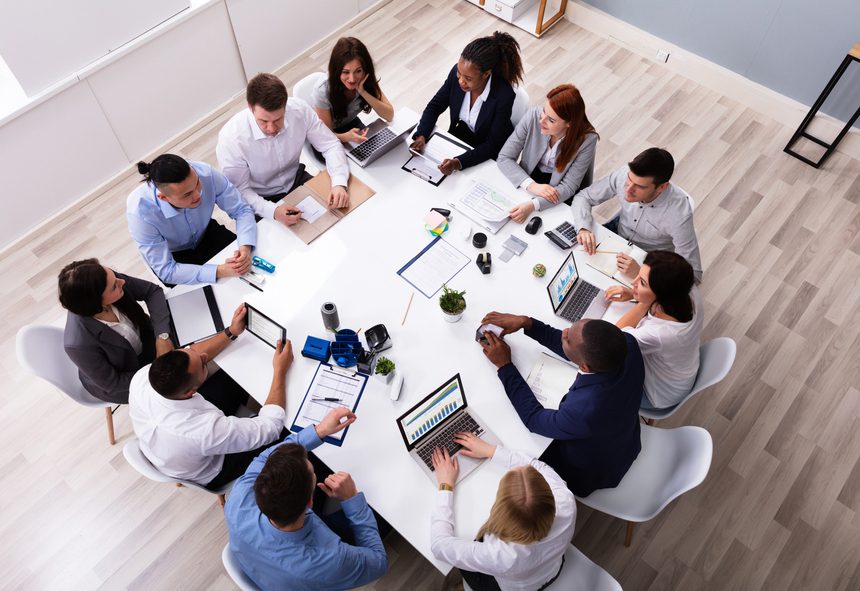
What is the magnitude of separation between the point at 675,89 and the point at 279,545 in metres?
5.08

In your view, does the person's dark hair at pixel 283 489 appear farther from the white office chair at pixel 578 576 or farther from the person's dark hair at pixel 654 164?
the person's dark hair at pixel 654 164

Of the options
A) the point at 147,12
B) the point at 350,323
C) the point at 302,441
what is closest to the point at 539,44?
the point at 147,12

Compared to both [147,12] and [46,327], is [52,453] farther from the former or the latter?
[147,12]

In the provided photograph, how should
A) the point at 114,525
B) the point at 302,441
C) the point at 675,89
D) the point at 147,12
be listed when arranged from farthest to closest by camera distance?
the point at 675,89 < the point at 147,12 < the point at 114,525 < the point at 302,441

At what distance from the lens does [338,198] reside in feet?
11.2

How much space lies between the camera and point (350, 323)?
9.96ft

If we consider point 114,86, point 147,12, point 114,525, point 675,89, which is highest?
point 147,12

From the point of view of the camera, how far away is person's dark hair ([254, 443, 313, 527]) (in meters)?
2.22

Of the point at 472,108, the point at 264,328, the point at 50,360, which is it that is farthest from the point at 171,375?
the point at 472,108

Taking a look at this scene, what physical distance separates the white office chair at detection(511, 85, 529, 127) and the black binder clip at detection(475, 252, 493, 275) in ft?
3.78

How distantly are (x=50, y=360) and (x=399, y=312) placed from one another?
5.56 feet

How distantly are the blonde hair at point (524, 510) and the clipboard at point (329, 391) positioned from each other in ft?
2.71

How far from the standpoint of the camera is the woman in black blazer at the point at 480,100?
354 centimetres

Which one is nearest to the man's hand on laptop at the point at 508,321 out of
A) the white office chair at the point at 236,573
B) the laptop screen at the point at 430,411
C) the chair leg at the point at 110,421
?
the laptop screen at the point at 430,411
